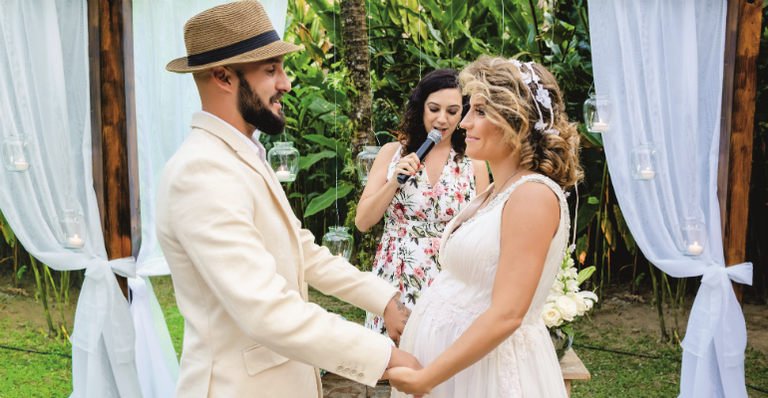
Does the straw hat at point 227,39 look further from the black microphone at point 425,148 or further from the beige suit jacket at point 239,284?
the black microphone at point 425,148

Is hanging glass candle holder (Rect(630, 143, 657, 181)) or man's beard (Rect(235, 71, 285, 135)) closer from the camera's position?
man's beard (Rect(235, 71, 285, 135))

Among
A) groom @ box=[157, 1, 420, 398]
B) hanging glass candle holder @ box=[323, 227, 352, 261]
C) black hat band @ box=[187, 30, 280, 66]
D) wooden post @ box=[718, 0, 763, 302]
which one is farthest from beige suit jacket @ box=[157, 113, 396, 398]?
wooden post @ box=[718, 0, 763, 302]

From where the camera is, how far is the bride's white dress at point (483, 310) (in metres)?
1.40

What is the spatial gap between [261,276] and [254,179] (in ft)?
0.82

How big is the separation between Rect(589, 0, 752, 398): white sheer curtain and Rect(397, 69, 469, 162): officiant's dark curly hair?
855mm

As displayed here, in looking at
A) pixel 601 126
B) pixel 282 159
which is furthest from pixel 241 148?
pixel 601 126

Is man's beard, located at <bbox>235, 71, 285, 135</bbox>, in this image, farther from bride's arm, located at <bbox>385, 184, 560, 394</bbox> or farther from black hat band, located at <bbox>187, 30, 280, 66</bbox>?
bride's arm, located at <bbox>385, 184, 560, 394</bbox>

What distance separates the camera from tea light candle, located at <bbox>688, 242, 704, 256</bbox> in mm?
2969

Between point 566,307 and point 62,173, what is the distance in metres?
2.31

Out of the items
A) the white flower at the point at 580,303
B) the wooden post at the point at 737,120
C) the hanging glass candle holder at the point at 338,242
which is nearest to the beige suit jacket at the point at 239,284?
the white flower at the point at 580,303

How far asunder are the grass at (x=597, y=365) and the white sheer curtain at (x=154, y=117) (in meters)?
1.39

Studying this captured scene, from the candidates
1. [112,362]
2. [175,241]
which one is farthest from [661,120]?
[112,362]

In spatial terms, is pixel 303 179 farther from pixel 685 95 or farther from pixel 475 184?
pixel 685 95

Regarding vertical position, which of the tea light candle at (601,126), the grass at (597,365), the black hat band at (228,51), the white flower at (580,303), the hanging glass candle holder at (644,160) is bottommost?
the grass at (597,365)
